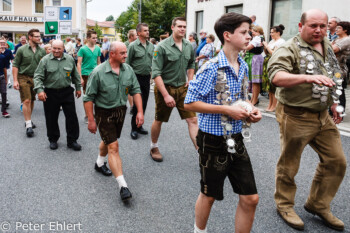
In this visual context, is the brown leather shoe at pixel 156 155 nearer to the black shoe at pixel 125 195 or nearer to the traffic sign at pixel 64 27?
the black shoe at pixel 125 195

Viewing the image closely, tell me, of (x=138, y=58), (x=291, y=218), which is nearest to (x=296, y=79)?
(x=291, y=218)

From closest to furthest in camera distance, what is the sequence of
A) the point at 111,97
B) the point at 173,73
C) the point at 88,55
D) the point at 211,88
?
the point at 211,88, the point at 111,97, the point at 173,73, the point at 88,55

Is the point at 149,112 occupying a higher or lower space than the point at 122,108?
lower

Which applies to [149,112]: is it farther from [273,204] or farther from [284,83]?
[284,83]

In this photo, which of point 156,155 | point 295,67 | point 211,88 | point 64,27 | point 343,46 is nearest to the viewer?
point 211,88

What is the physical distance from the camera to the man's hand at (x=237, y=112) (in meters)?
2.42

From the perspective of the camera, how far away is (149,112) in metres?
9.05

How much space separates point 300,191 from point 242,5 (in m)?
14.8

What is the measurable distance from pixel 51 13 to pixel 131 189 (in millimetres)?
8586

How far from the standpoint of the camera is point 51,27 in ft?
36.7

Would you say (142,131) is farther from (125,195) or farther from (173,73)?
(125,195)

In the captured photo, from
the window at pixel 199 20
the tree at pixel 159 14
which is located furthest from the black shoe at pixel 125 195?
the tree at pixel 159 14

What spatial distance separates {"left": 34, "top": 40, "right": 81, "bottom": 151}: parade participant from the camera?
598 cm

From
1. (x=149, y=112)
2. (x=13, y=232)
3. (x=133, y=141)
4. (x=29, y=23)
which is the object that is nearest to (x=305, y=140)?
(x=13, y=232)
